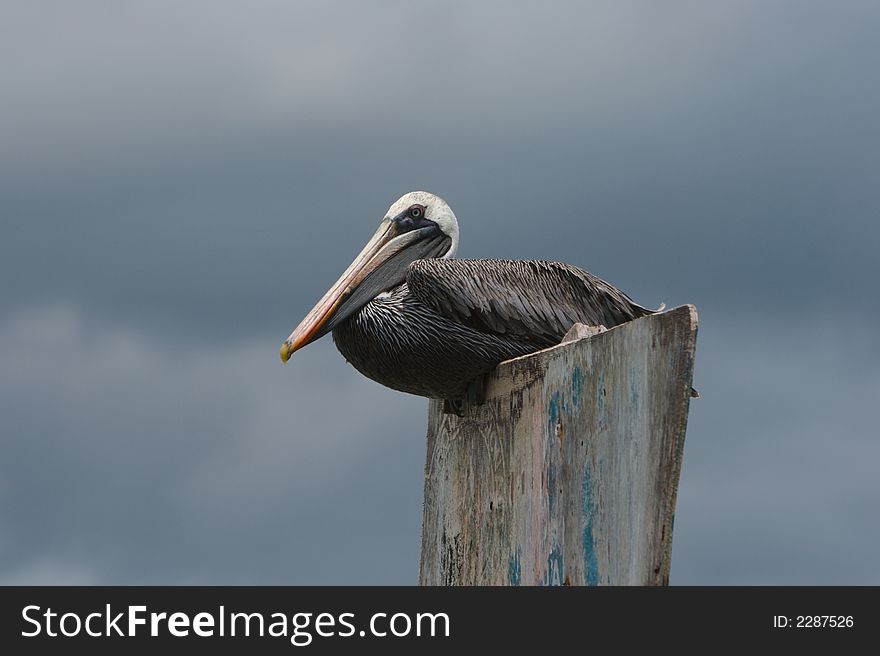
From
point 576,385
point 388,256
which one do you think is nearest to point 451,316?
point 388,256

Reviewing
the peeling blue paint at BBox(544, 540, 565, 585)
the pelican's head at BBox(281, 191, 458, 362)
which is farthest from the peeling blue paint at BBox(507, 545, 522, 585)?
the pelican's head at BBox(281, 191, 458, 362)

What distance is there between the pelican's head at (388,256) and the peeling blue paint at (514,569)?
1.39 m

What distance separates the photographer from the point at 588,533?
4.38 m

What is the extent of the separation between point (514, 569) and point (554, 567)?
18.1 inches

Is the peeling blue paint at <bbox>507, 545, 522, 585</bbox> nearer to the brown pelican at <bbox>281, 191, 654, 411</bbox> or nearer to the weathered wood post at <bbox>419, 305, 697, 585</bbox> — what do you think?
the weathered wood post at <bbox>419, 305, 697, 585</bbox>

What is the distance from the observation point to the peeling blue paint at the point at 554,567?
4.58m

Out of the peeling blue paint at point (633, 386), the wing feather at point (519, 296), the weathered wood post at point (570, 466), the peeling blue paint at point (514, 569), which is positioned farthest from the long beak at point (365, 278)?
the peeling blue paint at point (633, 386)

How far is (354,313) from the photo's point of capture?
575cm

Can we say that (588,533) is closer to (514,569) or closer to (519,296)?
(514,569)

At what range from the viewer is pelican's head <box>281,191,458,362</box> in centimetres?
573

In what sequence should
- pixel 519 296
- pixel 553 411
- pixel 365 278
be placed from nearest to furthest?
pixel 553 411
pixel 519 296
pixel 365 278

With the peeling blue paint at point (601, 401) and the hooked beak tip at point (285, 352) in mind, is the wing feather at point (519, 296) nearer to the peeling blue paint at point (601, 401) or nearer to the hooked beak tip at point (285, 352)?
the hooked beak tip at point (285, 352)

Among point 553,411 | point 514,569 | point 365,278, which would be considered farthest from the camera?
point 365,278

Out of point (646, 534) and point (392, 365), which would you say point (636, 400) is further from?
point (392, 365)
